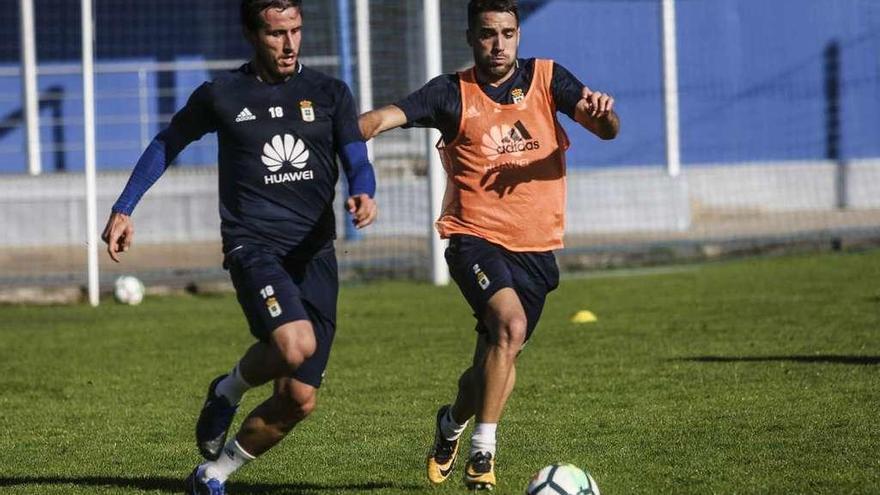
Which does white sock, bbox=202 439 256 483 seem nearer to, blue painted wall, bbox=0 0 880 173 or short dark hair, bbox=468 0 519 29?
short dark hair, bbox=468 0 519 29

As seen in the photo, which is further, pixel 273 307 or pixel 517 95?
pixel 517 95

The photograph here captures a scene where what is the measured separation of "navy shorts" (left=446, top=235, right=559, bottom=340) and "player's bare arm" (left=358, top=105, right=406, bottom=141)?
56cm

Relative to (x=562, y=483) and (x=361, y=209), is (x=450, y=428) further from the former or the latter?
(x=361, y=209)

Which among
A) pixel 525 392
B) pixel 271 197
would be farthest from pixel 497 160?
pixel 525 392

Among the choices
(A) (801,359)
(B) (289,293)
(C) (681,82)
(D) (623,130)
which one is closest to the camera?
(B) (289,293)

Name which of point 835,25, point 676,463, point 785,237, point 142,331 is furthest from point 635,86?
point 676,463

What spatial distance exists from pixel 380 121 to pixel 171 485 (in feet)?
5.87

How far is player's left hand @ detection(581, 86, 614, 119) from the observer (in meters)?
6.86

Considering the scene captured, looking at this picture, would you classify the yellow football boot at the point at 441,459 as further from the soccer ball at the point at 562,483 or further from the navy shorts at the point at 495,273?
the soccer ball at the point at 562,483

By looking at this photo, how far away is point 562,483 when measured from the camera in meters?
6.16

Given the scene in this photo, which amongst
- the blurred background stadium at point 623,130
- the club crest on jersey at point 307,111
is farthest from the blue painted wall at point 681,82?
the club crest on jersey at point 307,111

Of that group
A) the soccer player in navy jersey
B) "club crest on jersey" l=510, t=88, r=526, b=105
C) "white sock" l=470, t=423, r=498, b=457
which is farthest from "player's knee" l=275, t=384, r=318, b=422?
"club crest on jersey" l=510, t=88, r=526, b=105

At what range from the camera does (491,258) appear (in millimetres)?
6957

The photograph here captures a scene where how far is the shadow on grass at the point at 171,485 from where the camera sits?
6.85 m
